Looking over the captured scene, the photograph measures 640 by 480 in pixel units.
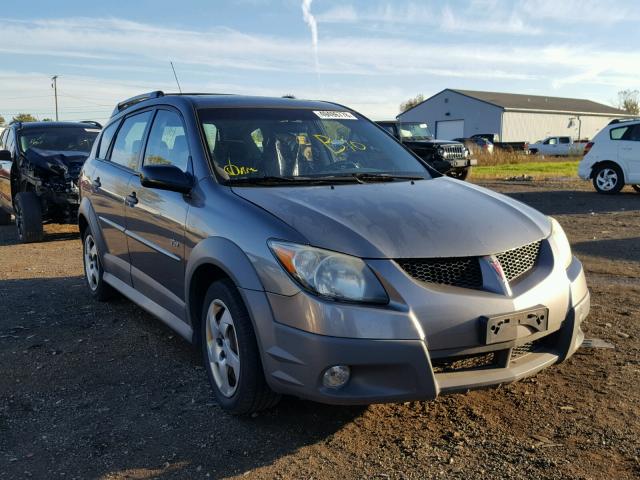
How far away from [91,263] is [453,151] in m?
14.0

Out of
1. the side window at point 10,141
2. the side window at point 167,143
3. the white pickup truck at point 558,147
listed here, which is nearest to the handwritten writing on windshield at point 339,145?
the side window at point 167,143

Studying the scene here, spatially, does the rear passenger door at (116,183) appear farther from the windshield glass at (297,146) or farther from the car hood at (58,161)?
the car hood at (58,161)

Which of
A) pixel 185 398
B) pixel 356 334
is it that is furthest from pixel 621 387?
pixel 185 398

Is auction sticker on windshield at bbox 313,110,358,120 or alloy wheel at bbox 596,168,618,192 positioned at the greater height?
auction sticker on windshield at bbox 313,110,358,120

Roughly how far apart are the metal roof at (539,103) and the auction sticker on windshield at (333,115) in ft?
184

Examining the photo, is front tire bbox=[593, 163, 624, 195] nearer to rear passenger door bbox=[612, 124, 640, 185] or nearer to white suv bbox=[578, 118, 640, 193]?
white suv bbox=[578, 118, 640, 193]

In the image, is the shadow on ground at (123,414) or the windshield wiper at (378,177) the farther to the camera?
the windshield wiper at (378,177)

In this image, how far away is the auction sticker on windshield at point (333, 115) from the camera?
455cm

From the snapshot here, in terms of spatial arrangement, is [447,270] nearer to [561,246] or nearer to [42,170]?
[561,246]

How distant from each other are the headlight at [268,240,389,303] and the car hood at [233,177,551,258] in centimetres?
5

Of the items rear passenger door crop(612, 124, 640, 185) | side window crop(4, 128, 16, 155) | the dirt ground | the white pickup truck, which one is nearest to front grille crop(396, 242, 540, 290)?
the dirt ground

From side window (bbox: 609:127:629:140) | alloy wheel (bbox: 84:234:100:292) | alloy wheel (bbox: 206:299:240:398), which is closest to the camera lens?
alloy wheel (bbox: 206:299:240:398)

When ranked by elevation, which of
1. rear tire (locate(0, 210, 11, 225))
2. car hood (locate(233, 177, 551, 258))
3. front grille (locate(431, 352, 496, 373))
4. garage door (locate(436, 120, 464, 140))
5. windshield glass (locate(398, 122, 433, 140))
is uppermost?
garage door (locate(436, 120, 464, 140))

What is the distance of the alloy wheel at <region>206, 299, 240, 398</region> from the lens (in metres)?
3.29
